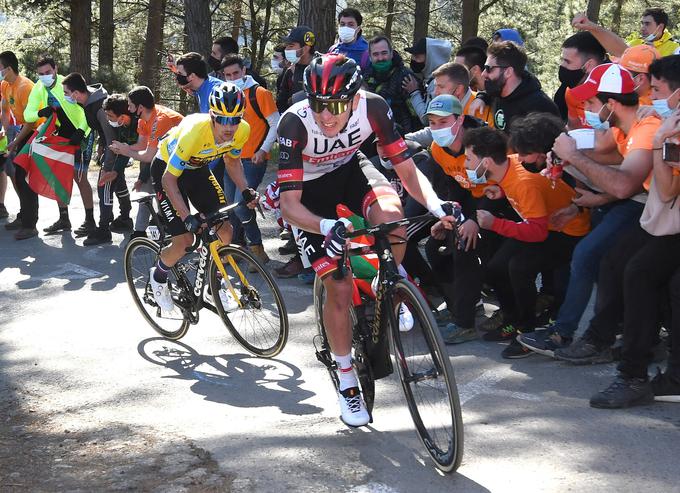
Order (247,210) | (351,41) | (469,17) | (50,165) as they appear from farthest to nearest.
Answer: (469,17)
(50,165)
(351,41)
(247,210)

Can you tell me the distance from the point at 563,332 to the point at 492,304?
4.90ft

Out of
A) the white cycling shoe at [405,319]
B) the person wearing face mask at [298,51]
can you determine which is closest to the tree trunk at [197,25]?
the person wearing face mask at [298,51]

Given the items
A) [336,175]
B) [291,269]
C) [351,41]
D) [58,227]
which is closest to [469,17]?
[351,41]

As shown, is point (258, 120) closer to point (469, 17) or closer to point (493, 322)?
point (493, 322)

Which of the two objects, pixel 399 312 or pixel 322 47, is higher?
pixel 322 47

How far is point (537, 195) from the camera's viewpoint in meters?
6.33

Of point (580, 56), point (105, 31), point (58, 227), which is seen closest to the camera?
point (580, 56)

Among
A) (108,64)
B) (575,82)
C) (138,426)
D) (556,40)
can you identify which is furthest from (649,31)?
(556,40)

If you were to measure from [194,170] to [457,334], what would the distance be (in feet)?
8.41

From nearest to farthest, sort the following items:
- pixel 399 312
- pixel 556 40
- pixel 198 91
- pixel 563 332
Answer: pixel 399 312 → pixel 563 332 → pixel 198 91 → pixel 556 40

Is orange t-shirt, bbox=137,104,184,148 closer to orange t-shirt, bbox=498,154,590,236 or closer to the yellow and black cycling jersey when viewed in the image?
the yellow and black cycling jersey

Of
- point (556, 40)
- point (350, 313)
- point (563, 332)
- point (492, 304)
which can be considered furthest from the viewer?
point (556, 40)

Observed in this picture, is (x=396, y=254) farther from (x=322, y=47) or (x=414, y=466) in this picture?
(x=322, y=47)

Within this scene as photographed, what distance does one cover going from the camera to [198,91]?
9758mm
